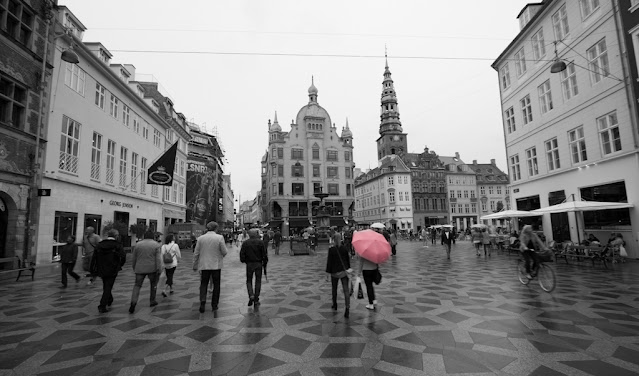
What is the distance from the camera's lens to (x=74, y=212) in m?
17.3

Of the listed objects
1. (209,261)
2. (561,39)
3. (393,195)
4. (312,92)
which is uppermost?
(312,92)

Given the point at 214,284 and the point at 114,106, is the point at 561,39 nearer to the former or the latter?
the point at 214,284

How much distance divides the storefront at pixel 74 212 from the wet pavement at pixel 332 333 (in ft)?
22.7

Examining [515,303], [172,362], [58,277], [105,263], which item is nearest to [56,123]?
[58,277]

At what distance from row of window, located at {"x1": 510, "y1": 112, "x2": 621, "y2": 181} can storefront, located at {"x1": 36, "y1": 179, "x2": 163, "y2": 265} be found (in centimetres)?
2304

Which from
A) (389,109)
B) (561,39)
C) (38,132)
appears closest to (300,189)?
(561,39)

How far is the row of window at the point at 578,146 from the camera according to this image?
1630cm

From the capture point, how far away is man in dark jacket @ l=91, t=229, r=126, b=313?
7105 mm

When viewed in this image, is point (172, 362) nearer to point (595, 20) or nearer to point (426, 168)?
point (595, 20)

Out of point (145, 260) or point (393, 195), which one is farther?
point (393, 195)

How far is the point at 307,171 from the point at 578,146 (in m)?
40.9

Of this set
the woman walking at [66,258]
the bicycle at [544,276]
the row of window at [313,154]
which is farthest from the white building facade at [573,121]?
the row of window at [313,154]

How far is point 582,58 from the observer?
18047mm

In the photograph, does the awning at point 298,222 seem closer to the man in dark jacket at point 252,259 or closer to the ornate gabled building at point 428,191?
the ornate gabled building at point 428,191
